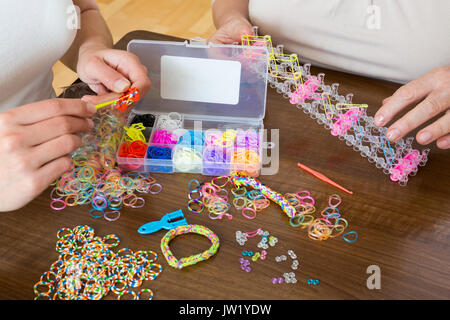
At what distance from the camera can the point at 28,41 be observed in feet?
2.98

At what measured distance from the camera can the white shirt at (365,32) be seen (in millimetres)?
1041

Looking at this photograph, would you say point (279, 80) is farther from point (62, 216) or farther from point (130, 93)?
point (62, 216)

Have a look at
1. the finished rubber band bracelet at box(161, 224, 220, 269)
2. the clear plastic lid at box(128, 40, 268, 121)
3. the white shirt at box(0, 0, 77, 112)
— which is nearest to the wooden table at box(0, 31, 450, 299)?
the finished rubber band bracelet at box(161, 224, 220, 269)

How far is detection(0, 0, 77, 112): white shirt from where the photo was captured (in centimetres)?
87

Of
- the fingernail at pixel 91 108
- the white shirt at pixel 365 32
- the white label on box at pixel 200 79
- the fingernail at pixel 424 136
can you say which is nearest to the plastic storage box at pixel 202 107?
the white label on box at pixel 200 79

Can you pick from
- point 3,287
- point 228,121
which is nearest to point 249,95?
point 228,121

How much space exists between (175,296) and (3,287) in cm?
28

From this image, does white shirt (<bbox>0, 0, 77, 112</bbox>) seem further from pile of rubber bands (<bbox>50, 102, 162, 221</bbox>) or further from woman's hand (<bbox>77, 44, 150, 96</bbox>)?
pile of rubber bands (<bbox>50, 102, 162, 221</bbox>)

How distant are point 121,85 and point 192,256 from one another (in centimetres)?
41

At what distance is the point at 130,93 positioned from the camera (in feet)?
3.01

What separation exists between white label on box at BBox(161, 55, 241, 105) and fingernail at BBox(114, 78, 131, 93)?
0.13m

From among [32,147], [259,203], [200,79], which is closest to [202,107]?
[200,79]

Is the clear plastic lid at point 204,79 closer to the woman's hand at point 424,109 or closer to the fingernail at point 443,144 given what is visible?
the woman's hand at point 424,109

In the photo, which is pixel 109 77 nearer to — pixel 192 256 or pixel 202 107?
pixel 202 107
